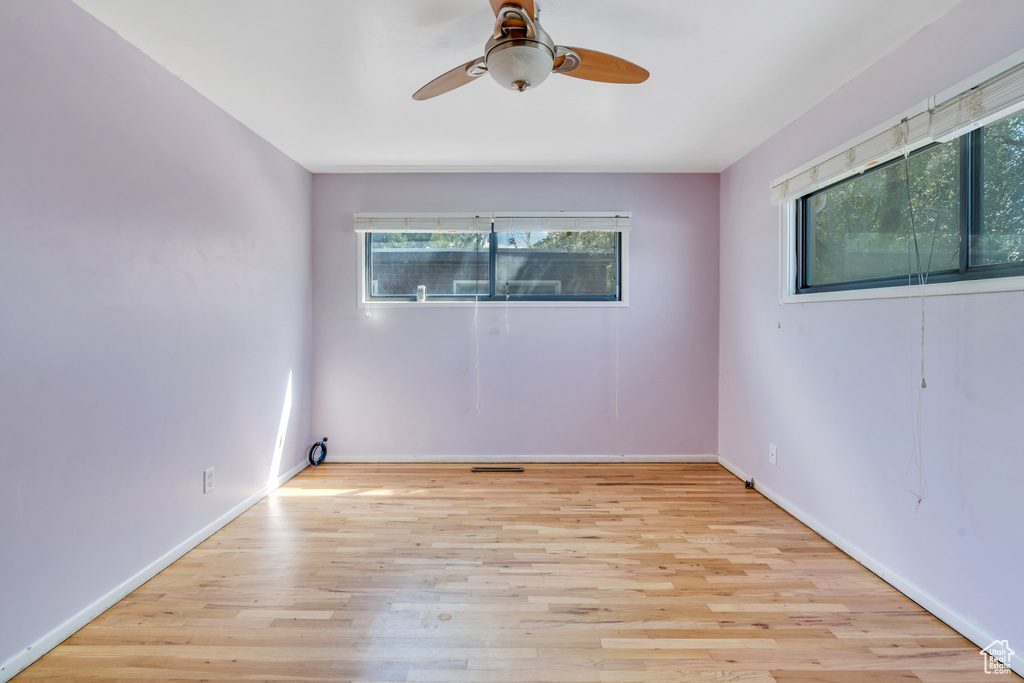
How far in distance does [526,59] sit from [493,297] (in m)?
2.21

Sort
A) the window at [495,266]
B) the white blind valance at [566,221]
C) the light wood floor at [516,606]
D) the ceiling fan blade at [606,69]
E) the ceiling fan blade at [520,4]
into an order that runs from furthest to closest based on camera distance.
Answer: the window at [495,266], the white blind valance at [566,221], the ceiling fan blade at [606,69], the light wood floor at [516,606], the ceiling fan blade at [520,4]

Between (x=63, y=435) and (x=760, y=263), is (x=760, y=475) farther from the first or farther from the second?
(x=63, y=435)

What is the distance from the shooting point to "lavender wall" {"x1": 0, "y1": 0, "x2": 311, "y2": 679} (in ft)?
4.74

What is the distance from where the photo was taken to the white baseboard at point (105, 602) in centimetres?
143

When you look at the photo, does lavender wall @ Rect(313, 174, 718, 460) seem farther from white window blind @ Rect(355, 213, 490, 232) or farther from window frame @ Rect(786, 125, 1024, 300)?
window frame @ Rect(786, 125, 1024, 300)

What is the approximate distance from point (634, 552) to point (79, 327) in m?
2.45

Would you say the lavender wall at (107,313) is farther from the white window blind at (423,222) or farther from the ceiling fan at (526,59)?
the ceiling fan at (526,59)

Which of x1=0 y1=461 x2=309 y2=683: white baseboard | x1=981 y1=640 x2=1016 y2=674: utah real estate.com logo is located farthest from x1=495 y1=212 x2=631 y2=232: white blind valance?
x1=981 y1=640 x2=1016 y2=674: utah real estate.com logo

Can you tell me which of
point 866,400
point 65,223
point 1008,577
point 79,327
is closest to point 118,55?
point 65,223

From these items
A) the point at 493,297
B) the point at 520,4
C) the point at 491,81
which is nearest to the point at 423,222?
the point at 493,297

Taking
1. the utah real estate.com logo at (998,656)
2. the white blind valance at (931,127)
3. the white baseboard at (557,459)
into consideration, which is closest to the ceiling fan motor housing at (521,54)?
the white blind valance at (931,127)

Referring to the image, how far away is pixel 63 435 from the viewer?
1.58 meters

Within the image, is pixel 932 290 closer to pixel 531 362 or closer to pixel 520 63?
pixel 520 63

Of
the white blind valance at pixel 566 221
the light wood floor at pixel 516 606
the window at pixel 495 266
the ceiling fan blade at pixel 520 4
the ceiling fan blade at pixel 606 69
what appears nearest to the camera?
the ceiling fan blade at pixel 520 4
